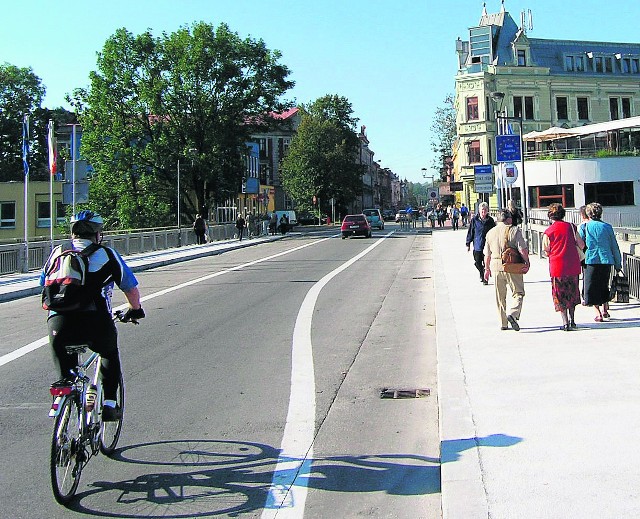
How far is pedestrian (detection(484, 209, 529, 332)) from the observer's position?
10.0 meters

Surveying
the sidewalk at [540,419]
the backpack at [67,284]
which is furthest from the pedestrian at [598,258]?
the backpack at [67,284]

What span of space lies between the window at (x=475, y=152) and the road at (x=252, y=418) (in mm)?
53844

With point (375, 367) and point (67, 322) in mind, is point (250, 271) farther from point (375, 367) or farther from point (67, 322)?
point (67, 322)

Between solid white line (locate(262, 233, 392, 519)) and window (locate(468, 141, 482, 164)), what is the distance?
57.9 metres

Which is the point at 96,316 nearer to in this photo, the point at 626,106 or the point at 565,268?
the point at 565,268

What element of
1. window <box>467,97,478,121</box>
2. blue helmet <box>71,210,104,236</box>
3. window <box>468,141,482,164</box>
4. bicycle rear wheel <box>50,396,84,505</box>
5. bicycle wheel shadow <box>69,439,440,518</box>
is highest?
window <box>467,97,478,121</box>

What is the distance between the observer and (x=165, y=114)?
5119cm

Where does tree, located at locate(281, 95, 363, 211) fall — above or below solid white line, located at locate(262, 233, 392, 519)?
above

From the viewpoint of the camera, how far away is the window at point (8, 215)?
210 ft

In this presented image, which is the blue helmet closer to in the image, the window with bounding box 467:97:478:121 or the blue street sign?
the blue street sign

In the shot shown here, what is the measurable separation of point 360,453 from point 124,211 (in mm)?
47718

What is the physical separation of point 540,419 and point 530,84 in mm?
65991

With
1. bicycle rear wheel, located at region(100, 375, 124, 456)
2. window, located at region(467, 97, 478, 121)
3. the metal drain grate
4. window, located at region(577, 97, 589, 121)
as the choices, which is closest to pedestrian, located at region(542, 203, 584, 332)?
the metal drain grate

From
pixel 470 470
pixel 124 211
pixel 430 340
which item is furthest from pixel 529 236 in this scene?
pixel 124 211
